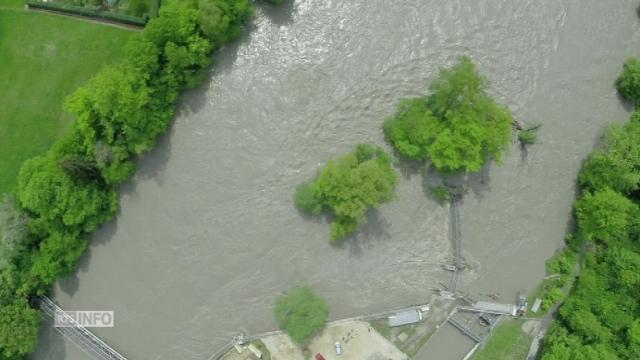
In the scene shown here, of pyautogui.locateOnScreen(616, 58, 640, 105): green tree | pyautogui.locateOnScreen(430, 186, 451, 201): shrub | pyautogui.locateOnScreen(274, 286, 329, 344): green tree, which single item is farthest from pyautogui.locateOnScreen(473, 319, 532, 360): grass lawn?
pyautogui.locateOnScreen(616, 58, 640, 105): green tree

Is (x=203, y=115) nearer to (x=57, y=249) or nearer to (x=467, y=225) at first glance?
(x=57, y=249)

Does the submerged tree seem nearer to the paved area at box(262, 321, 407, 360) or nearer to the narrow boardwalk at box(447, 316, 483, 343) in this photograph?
the narrow boardwalk at box(447, 316, 483, 343)

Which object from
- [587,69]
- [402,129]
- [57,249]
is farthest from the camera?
[587,69]

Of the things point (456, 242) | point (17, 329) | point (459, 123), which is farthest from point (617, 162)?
point (17, 329)

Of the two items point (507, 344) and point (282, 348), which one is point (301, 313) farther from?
point (507, 344)

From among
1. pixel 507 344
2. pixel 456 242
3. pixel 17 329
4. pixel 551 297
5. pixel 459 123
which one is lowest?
pixel 507 344

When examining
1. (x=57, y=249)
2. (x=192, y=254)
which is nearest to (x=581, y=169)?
(x=192, y=254)
